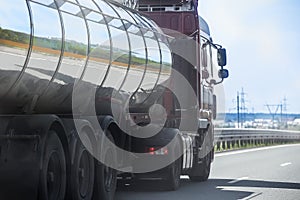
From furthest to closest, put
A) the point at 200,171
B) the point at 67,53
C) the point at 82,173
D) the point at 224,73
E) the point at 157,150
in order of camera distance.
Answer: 1. the point at 224,73
2. the point at 200,171
3. the point at 157,150
4. the point at 82,173
5. the point at 67,53

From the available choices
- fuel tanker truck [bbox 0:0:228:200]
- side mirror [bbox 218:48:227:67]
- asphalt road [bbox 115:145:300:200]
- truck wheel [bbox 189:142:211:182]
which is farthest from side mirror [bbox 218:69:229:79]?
asphalt road [bbox 115:145:300:200]

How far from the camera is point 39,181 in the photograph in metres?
8.07

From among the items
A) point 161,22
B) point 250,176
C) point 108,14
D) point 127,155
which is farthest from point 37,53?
point 250,176

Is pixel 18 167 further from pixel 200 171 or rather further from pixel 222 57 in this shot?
pixel 222 57

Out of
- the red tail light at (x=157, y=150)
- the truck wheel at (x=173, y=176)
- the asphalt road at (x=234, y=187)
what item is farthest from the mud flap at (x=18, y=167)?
the truck wheel at (x=173, y=176)

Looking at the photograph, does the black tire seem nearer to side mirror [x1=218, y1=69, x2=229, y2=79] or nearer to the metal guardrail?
side mirror [x1=218, y1=69, x2=229, y2=79]

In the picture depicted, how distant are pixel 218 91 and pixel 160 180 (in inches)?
240

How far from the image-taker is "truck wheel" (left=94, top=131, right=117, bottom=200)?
10.4 metres

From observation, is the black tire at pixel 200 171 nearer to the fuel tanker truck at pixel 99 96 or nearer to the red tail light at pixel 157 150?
the fuel tanker truck at pixel 99 96

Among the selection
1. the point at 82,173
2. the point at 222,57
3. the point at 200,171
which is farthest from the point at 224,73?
the point at 82,173

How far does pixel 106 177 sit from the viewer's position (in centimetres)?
1087

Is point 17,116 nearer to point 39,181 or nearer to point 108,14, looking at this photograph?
point 39,181

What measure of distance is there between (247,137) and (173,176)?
92.0ft

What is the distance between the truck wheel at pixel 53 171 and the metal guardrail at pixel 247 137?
17.4m
